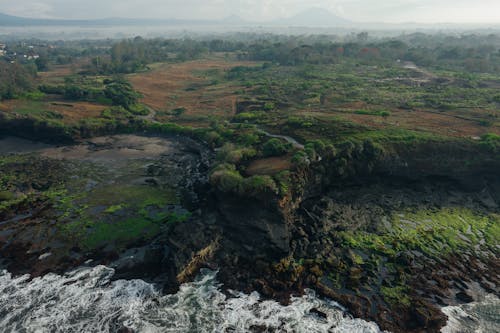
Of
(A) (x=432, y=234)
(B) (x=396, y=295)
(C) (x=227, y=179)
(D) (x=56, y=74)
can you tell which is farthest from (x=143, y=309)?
(D) (x=56, y=74)

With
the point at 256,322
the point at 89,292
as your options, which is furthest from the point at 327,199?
the point at 89,292

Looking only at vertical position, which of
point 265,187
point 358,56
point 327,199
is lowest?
point 327,199

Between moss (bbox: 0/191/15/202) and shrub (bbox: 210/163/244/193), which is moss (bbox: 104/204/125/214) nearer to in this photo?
shrub (bbox: 210/163/244/193)

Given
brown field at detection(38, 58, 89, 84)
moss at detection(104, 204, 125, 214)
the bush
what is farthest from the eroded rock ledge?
brown field at detection(38, 58, 89, 84)

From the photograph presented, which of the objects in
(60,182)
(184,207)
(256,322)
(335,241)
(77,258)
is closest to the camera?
(256,322)

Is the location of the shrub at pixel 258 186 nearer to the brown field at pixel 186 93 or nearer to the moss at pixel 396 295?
the moss at pixel 396 295

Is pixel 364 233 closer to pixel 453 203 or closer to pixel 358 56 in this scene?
pixel 453 203

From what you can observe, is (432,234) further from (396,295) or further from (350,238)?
(396,295)

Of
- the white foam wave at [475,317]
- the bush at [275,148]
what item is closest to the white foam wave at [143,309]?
the white foam wave at [475,317]
